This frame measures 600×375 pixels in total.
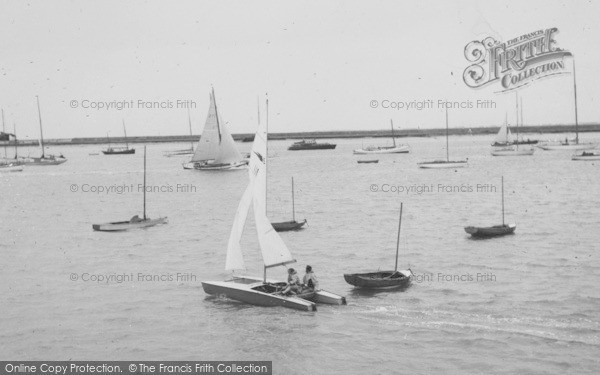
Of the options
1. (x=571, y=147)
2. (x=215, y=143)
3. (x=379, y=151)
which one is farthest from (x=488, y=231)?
(x=379, y=151)

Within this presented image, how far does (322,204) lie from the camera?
272 feet

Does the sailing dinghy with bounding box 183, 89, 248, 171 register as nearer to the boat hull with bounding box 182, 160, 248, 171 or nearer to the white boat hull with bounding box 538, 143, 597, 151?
the boat hull with bounding box 182, 160, 248, 171

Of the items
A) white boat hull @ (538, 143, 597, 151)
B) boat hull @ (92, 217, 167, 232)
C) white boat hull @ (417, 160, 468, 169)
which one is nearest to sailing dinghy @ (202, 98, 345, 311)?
boat hull @ (92, 217, 167, 232)

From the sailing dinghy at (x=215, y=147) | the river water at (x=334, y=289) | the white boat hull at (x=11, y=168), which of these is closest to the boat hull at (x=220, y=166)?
the sailing dinghy at (x=215, y=147)

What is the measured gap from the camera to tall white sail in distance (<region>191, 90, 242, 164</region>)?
377ft

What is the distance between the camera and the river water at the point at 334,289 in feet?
96.9

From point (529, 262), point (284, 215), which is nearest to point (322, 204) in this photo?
point (284, 215)

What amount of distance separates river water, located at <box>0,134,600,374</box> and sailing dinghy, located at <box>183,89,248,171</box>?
3003cm

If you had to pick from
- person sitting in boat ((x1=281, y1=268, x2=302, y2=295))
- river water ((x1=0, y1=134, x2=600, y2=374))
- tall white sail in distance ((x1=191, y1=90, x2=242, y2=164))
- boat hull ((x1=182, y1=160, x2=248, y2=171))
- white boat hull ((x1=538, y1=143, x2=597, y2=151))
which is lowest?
river water ((x1=0, y1=134, x2=600, y2=374))

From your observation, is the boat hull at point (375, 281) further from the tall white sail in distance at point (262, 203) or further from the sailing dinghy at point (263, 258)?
the tall white sail in distance at point (262, 203)

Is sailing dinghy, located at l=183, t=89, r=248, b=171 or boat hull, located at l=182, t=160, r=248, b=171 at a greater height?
sailing dinghy, located at l=183, t=89, r=248, b=171

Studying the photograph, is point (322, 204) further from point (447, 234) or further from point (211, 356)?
point (211, 356)

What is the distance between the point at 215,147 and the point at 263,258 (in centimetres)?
8467

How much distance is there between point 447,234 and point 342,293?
Answer: 22.4 m
